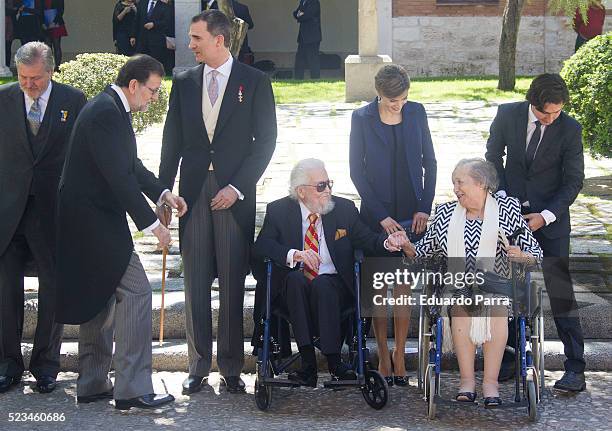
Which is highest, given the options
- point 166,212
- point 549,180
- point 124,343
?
point 549,180

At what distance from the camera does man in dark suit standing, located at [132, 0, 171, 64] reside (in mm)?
23156

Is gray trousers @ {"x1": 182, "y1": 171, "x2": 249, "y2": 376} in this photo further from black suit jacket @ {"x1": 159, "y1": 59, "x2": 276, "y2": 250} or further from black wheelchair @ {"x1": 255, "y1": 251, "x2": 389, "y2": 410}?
black wheelchair @ {"x1": 255, "y1": 251, "x2": 389, "y2": 410}

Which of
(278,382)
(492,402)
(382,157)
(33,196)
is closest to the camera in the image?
(492,402)

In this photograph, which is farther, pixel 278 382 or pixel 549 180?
pixel 549 180

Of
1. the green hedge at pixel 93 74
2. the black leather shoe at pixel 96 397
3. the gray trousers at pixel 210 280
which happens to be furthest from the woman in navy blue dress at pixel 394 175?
the green hedge at pixel 93 74

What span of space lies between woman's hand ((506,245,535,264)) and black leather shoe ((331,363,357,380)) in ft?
3.46

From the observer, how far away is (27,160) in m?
7.36

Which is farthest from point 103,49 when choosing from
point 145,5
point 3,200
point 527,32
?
point 3,200

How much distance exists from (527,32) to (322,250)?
19204 millimetres

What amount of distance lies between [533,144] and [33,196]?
2.88 m

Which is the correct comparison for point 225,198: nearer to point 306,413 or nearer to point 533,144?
point 306,413

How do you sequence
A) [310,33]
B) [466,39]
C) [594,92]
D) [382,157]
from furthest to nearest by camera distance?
1. [466,39]
2. [310,33]
3. [594,92]
4. [382,157]

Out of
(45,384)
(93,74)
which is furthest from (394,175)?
(93,74)

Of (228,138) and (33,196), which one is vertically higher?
(228,138)
